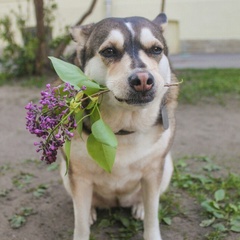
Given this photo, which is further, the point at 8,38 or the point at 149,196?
the point at 8,38

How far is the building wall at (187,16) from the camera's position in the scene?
10.3 metres

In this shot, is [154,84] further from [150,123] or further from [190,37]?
[190,37]

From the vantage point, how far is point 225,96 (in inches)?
228

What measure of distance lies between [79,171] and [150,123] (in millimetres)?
493

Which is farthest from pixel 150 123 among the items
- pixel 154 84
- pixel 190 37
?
pixel 190 37

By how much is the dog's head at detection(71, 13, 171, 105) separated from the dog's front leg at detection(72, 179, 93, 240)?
62 cm

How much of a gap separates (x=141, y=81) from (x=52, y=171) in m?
2.05

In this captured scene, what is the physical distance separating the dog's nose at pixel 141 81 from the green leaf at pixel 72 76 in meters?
0.17

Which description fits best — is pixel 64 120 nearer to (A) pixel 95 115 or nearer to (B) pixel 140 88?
(A) pixel 95 115

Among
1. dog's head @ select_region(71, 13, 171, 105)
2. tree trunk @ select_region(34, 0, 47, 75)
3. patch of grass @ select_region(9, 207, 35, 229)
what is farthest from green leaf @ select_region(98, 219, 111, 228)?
tree trunk @ select_region(34, 0, 47, 75)

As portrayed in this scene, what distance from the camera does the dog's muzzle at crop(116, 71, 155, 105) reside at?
1.80 metres

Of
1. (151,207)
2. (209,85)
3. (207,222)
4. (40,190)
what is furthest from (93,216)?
(209,85)

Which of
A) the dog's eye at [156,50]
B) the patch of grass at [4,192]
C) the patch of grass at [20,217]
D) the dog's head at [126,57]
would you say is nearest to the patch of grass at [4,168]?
the patch of grass at [4,192]

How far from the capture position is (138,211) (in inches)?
109
